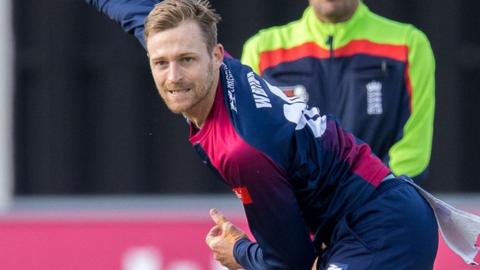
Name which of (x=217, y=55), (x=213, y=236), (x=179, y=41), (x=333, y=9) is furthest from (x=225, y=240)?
(x=333, y=9)

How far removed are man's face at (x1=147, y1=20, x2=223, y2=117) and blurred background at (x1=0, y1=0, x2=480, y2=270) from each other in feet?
15.1

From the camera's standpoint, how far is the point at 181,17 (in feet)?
15.5

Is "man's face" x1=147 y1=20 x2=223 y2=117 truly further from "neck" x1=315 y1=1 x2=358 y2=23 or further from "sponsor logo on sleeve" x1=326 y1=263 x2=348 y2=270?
"neck" x1=315 y1=1 x2=358 y2=23

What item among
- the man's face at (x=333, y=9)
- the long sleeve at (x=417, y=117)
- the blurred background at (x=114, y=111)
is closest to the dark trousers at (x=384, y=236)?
the long sleeve at (x=417, y=117)

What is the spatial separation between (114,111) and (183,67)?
4.87 m

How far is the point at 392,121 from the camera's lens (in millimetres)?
6734

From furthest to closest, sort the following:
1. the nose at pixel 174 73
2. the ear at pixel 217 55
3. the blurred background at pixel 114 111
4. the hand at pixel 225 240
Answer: the blurred background at pixel 114 111 < the hand at pixel 225 240 < the ear at pixel 217 55 < the nose at pixel 174 73

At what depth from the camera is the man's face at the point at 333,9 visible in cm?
664

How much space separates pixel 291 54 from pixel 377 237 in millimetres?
2107

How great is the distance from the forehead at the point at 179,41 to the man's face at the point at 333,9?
77.9 inches

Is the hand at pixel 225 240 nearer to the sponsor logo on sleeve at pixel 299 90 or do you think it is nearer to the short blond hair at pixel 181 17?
the short blond hair at pixel 181 17

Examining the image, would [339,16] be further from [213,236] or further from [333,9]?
[213,236]

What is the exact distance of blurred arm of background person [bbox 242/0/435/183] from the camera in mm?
6699

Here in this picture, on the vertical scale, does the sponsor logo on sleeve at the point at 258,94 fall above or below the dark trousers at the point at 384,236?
above
